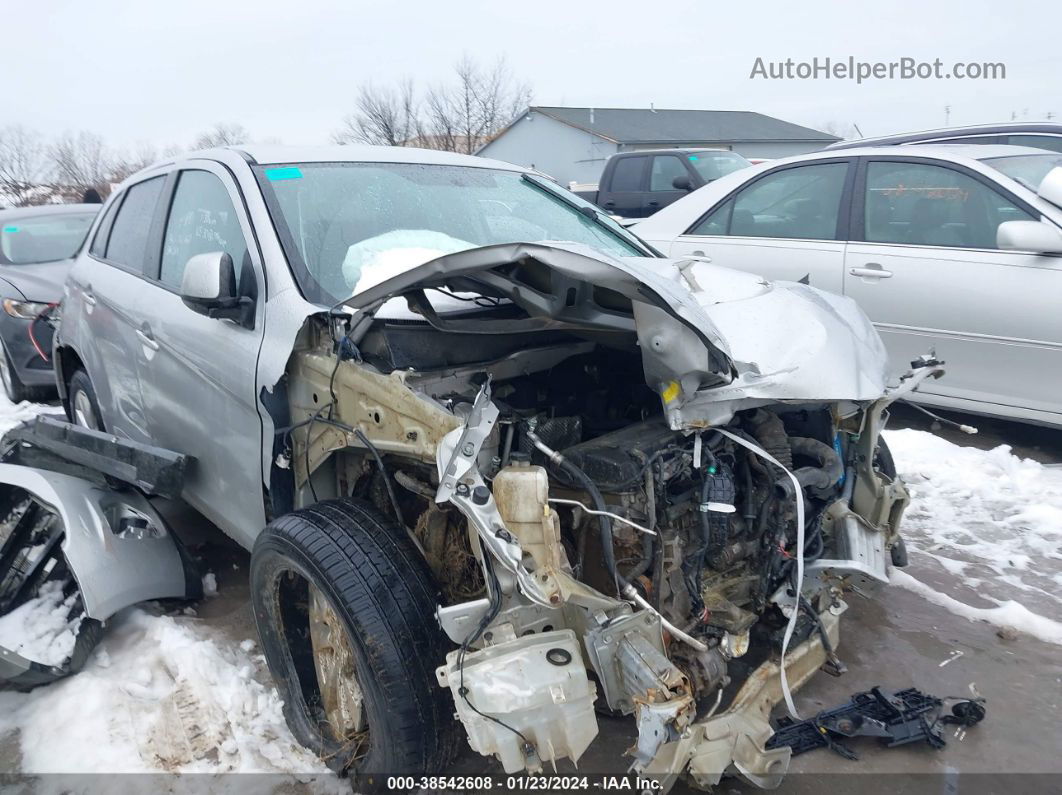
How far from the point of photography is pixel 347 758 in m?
2.24

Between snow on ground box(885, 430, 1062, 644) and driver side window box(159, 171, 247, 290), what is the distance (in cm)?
309

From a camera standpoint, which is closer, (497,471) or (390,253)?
(497,471)

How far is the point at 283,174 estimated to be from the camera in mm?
2986

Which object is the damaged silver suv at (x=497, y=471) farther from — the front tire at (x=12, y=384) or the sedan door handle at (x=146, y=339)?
the front tire at (x=12, y=384)

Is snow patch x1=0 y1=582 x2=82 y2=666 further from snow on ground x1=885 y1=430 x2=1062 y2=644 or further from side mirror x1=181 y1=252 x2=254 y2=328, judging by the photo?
snow on ground x1=885 y1=430 x2=1062 y2=644

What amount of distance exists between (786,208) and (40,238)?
6.40 meters

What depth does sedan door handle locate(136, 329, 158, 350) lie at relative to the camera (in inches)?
126

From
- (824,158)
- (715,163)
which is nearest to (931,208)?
(824,158)

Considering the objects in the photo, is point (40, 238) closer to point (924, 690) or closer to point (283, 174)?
point (283, 174)

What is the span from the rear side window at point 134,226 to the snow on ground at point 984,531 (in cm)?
375

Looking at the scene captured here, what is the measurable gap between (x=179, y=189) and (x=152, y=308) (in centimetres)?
61

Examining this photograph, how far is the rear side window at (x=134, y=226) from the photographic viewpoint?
3.69 m

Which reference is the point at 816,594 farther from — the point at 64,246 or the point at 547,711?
the point at 64,246

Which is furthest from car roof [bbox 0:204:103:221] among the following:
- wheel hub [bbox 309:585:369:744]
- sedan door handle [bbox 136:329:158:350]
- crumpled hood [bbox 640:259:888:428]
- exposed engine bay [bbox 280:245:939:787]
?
crumpled hood [bbox 640:259:888:428]
